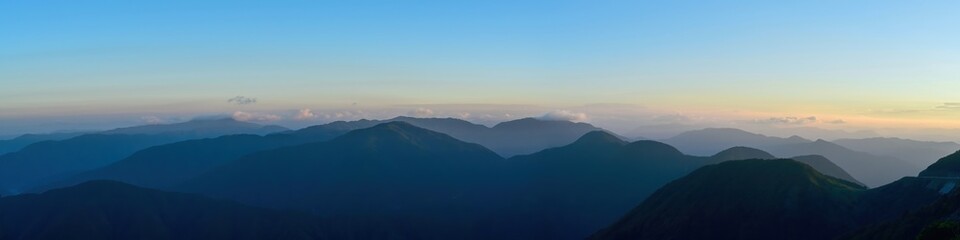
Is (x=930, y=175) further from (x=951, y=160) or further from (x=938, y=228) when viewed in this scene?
(x=938, y=228)

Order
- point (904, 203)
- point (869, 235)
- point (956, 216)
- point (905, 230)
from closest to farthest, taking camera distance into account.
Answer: point (956, 216)
point (905, 230)
point (869, 235)
point (904, 203)

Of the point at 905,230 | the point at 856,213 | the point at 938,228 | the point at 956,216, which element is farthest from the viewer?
the point at 856,213

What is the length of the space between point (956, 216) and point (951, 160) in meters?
101

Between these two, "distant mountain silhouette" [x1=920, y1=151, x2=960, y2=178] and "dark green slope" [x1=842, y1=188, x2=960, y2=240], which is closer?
"dark green slope" [x1=842, y1=188, x2=960, y2=240]

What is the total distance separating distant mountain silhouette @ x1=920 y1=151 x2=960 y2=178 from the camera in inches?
7068

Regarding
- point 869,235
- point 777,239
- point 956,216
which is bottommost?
point 777,239

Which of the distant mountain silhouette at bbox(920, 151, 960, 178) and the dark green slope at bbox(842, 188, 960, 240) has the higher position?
the distant mountain silhouette at bbox(920, 151, 960, 178)

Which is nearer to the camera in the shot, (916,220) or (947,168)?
(916,220)

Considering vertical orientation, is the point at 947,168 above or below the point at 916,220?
above

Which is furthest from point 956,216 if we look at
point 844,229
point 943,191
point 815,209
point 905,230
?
point 815,209

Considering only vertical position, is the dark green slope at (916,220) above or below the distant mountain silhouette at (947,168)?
below

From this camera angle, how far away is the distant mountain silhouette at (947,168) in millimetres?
179538

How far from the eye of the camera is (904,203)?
17638 cm

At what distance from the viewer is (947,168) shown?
18438 cm
